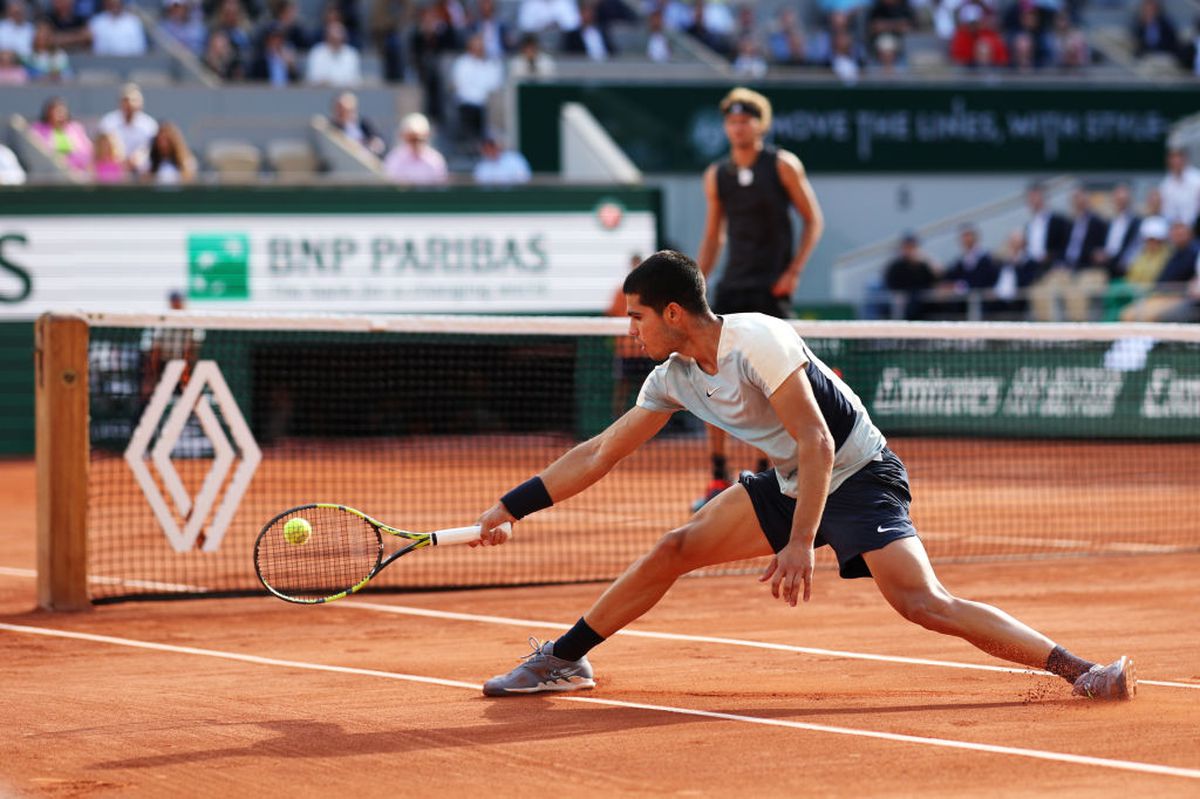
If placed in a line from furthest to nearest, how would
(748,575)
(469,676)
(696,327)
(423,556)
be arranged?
1. (423,556)
2. (748,575)
3. (469,676)
4. (696,327)

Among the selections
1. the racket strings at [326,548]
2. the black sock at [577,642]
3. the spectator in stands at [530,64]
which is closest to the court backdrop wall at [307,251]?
the spectator in stands at [530,64]

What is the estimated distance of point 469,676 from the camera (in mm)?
7172

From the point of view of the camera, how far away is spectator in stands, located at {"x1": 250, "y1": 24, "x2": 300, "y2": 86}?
22766 millimetres

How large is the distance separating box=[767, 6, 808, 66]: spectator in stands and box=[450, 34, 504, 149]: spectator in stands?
437cm

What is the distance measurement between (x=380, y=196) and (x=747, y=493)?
13748 millimetres

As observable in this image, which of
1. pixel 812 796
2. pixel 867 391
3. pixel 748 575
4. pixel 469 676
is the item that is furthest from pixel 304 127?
pixel 812 796

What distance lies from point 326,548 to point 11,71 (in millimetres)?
16268

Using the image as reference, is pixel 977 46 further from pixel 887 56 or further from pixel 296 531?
pixel 296 531

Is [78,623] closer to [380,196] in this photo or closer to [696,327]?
[696,327]

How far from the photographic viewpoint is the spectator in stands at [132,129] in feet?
64.7

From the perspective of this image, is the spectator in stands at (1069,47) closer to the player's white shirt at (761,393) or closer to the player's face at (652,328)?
the player's white shirt at (761,393)

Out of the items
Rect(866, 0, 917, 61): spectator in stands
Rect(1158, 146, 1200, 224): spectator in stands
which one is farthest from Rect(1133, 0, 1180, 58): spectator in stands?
Rect(1158, 146, 1200, 224): spectator in stands

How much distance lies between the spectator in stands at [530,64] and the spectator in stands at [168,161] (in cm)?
478

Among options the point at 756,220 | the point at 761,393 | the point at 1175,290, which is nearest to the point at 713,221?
the point at 756,220
